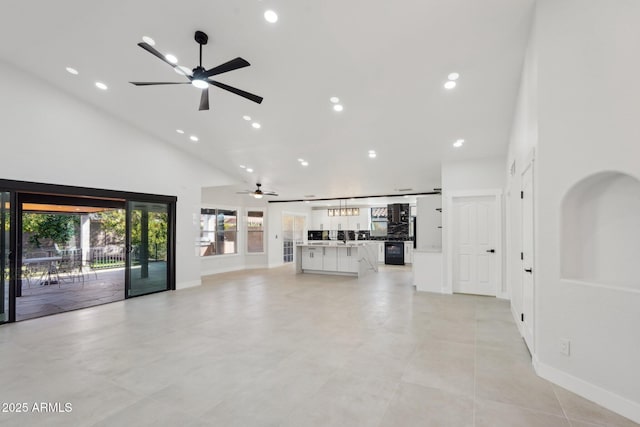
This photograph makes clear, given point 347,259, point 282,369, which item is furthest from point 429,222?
point 282,369

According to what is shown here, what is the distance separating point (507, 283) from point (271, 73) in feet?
17.9

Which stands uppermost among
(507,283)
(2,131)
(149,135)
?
(149,135)

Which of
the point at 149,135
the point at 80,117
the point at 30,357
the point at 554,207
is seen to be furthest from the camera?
the point at 149,135

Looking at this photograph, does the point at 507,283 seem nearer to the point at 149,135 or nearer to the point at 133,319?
the point at 133,319

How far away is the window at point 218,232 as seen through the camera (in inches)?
366

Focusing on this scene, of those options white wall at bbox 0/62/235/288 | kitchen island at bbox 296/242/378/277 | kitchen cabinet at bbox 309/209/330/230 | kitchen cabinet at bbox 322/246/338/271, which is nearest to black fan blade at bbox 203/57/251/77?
white wall at bbox 0/62/235/288

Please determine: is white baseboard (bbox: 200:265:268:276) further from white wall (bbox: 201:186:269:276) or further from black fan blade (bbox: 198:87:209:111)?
black fan blade (bbox: 198:87:209:111)

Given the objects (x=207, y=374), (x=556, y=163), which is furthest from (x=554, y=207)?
(x=207, y=374)

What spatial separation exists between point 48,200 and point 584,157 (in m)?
8.49

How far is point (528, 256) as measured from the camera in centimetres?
333

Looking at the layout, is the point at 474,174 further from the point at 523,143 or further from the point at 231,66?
the point at 231,66

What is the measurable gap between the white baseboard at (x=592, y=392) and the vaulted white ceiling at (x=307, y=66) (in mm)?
3202

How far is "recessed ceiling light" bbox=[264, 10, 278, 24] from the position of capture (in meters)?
2.98

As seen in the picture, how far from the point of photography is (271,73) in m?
3.98
